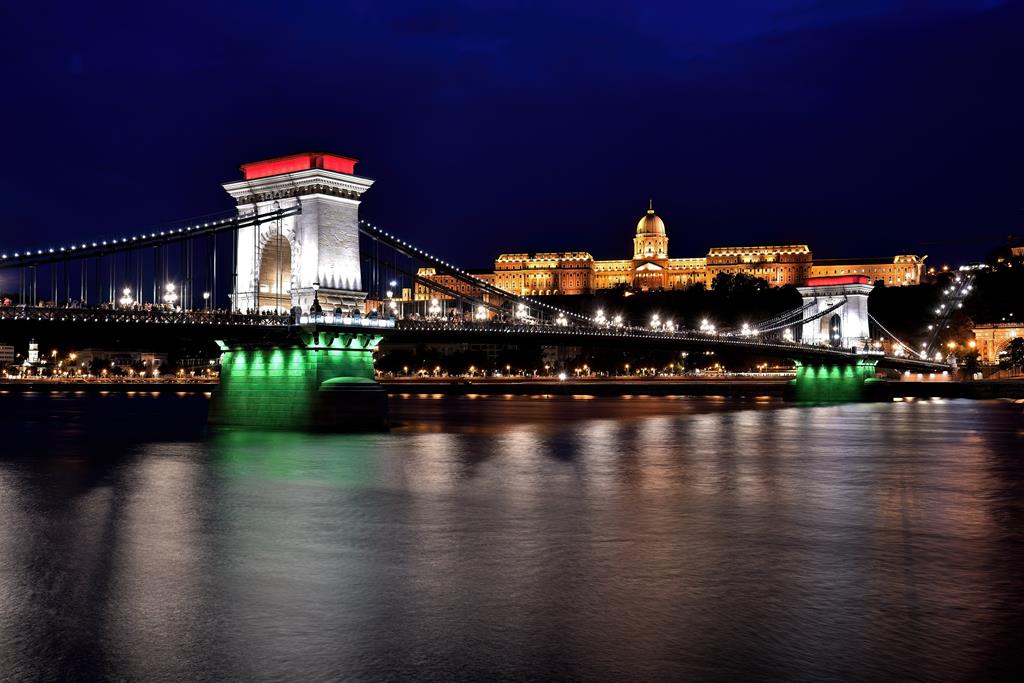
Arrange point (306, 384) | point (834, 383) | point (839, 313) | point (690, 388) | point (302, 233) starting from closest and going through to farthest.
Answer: point (306, 384), point (302, 233), point (834, 383), point (839, 313), point (690, 388)

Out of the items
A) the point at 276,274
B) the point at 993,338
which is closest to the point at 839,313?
the point at 993,338

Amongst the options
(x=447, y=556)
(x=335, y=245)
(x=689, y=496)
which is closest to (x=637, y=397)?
(x=335, y=245)

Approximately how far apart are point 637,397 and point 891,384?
94.0 ft

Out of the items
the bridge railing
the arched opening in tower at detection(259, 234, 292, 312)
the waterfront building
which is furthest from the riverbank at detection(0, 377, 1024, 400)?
the bridge railing

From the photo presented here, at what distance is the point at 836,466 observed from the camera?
3384cm

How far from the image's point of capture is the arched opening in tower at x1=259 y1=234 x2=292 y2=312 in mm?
46688

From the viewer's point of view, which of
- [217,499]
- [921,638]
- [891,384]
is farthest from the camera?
[891,384]

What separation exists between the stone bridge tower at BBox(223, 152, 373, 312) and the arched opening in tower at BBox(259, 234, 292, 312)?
46 millimetres

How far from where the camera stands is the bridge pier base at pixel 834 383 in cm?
8750

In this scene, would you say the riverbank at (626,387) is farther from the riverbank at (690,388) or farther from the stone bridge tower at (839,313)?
the stone bridge tower at (839,313)

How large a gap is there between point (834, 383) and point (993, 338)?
4191 cm

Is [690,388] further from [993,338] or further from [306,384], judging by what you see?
[306,384]

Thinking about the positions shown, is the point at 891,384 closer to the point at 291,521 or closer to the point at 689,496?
the point at 689,496

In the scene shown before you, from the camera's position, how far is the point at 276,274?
47656 mm
